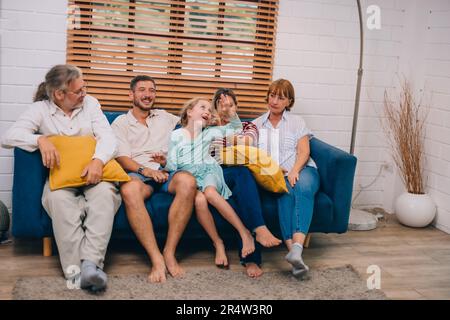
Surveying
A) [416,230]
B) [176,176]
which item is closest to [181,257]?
[176,176]

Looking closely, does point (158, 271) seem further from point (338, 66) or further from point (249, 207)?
point (338, 66)

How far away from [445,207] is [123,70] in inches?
94.7

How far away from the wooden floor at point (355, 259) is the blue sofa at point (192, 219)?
0.49 feet

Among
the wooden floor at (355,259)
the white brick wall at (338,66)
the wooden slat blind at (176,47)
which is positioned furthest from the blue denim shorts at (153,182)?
the white brick wall at (338,66)

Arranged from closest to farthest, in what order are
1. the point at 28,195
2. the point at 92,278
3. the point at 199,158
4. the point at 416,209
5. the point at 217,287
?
1. the point at 92,278
2. the point at 217,287
3. the point at 28,195
4. the point at 199,158
5. the point at 416,209

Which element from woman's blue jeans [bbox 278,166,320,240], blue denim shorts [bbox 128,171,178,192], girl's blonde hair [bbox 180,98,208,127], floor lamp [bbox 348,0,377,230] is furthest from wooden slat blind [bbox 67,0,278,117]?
woman's blue jeans [bbox 278,166,320,240]

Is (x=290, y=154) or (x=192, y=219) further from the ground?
(x=290, y=154)

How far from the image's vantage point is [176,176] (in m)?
3.05

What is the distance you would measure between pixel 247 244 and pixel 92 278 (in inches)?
33.0

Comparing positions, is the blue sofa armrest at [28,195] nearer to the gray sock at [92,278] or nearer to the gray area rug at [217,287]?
the gray area rug at [217,287]

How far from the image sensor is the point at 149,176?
10.4 ft

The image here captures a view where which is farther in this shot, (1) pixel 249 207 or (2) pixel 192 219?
(2) pixel 192 219

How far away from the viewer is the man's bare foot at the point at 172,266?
2.92m

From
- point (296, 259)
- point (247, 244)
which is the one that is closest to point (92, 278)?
point (247, 244)
